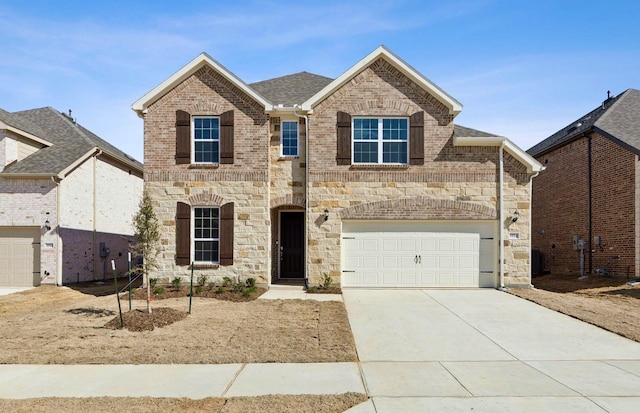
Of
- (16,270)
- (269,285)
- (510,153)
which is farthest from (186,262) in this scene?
(510,153)

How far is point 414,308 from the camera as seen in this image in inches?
452

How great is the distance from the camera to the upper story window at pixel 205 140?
14.7 metres

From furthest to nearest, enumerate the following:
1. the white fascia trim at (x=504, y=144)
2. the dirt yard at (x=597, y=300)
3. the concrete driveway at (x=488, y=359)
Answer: the white fascia trim at (x=504, y=144), the dirt yard at (x=597, y=300), the concrete driveway at (x=488, y=359)

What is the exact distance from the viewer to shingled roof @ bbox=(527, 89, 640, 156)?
16766 millimetres

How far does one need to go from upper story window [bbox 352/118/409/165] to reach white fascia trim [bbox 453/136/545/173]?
5.77 ft

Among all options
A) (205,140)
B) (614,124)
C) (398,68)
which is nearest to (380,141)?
(398,68)

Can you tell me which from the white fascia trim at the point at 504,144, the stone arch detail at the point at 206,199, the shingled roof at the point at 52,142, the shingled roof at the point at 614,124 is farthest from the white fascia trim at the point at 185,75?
the shingled roof at the point at 614,124

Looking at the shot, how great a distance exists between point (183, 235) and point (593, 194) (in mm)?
16594

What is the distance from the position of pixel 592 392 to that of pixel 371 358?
10.4 ft

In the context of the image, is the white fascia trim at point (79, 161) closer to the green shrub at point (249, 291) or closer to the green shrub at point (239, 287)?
the green shrub at point (239, 287)

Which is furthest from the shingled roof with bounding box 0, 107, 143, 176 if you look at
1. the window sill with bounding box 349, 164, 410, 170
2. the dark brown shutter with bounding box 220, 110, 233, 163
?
the window sill with bounding box 349, 164, 410, 170

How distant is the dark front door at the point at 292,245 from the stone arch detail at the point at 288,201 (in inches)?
60.5

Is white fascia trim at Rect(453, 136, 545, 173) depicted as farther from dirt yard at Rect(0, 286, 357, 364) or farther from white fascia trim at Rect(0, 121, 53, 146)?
white fascia trim at Rect(0, 121, 53, 146)

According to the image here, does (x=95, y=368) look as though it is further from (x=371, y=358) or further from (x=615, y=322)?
(x=615, y=322)
